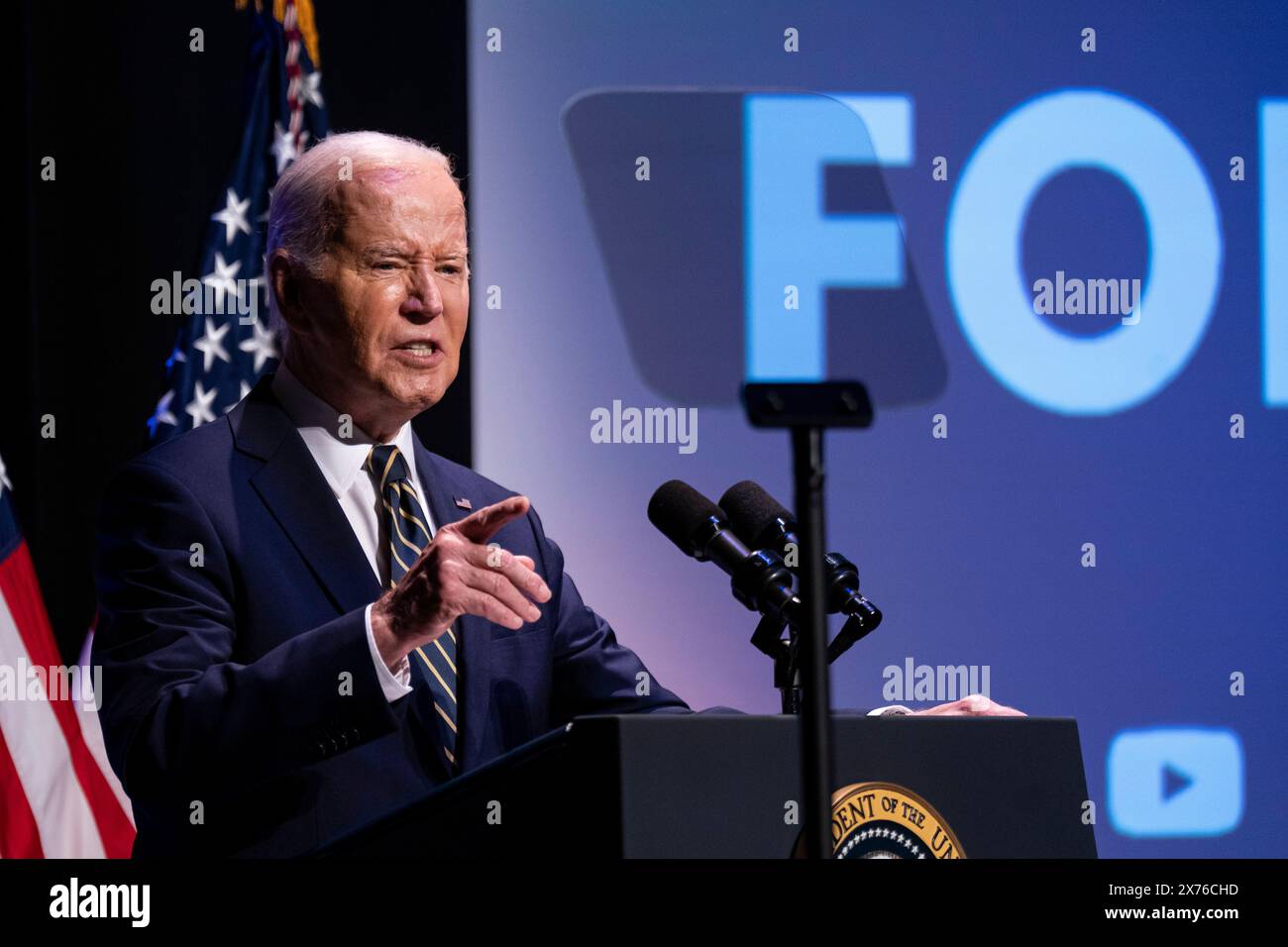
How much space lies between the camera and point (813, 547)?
4.86 feet

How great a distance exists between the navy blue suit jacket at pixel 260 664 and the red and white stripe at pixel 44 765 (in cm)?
98

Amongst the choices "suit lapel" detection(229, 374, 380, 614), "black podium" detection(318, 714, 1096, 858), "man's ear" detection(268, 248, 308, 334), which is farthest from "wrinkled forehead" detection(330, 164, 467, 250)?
"black podium" detection(318, 714, 1096, 858)

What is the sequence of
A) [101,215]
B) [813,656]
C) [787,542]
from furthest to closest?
[101,215] → [787,542] → [813,656]

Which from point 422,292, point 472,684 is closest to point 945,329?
point 422,292

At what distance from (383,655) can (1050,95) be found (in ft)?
8.68

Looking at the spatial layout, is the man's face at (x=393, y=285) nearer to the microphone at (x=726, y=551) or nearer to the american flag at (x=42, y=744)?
the microphone at (x=726, y=551)

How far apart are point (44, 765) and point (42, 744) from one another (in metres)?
0.05

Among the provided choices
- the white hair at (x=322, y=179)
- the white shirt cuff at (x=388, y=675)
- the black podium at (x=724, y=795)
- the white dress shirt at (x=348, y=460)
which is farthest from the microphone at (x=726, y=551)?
the white hair at (x=322, y=179)

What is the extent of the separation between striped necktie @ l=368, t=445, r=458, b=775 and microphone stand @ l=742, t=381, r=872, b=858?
1.04m

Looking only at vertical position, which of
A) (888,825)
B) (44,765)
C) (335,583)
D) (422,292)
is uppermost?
(422,292)

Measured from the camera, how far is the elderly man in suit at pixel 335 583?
2104 millimetres

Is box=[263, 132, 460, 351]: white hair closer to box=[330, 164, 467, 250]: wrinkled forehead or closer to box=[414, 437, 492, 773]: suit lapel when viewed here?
box=[330, 164, 467, 250]: wrinkled forehead

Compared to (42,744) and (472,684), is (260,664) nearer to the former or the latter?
(472,684)

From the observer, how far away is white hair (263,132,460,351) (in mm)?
2768
